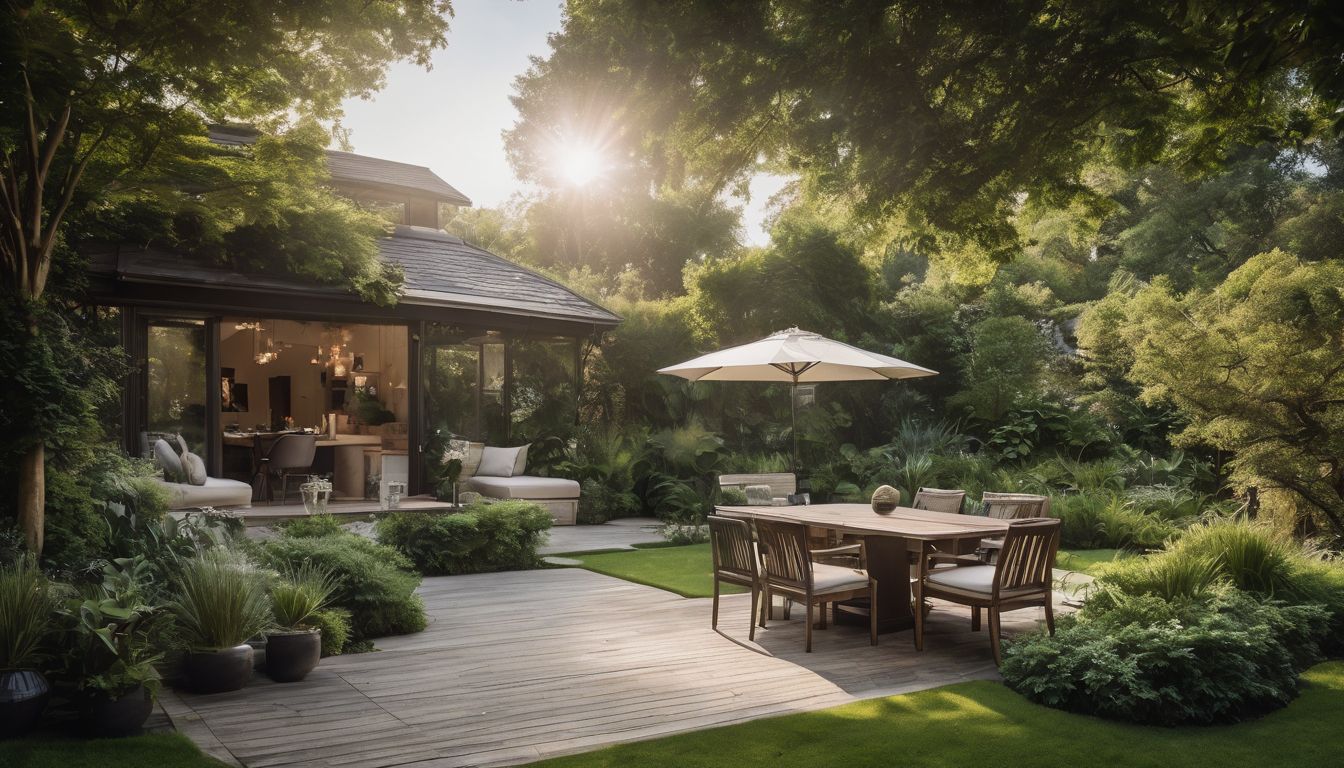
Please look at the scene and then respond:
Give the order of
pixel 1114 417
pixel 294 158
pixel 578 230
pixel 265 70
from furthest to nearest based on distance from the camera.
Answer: pixel 578 230, pixel 1114 417, pixel 294 158, pixel 265 70

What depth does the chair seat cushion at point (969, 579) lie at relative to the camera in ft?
20.3

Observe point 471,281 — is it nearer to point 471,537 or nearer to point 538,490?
point 538,490

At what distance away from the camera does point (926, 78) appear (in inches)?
247

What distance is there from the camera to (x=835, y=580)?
6500mm

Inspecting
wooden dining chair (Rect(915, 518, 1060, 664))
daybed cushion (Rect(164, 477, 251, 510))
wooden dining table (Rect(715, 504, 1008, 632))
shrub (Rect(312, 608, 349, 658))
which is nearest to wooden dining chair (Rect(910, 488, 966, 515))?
wooden dining table (Rect(715, 504, 1008, 632))

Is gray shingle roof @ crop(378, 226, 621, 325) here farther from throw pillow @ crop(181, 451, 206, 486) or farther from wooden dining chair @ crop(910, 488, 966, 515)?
wooden dining chair @ crop(910, 488, 966, 515)

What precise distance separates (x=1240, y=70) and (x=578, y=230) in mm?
31240

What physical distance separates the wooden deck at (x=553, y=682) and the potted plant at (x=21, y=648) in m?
0.69

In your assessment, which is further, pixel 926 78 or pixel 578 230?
pixel 578 230

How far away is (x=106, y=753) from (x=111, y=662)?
488 mm

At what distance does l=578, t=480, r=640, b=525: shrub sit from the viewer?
45.4ft

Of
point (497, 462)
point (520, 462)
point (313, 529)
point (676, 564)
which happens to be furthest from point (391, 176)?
point (676, 564)

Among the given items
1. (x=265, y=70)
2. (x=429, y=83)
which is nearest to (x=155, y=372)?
(x=429, y=83)

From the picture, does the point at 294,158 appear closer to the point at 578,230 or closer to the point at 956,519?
the point at 956,519
